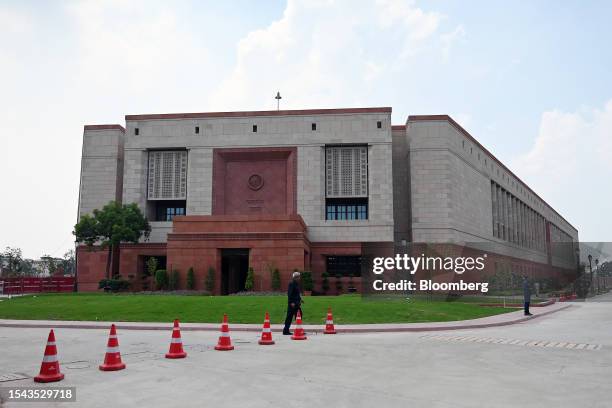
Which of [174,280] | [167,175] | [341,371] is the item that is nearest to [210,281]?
[174,280]

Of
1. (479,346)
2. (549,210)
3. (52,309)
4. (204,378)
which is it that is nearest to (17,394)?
(204,378)

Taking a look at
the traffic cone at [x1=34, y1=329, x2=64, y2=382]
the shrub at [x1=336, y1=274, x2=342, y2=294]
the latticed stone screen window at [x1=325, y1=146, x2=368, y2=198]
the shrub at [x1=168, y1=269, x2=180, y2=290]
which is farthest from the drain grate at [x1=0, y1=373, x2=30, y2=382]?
the latticed stone screen window at [x1=325, y1=146, x2=368, y2=198]

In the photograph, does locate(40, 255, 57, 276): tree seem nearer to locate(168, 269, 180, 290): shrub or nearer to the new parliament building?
the new parliament building

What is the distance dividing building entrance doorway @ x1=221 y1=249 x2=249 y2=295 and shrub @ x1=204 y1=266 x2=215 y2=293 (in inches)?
79.1

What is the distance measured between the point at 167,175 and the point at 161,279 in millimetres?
16193

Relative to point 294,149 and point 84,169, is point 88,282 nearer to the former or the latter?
point 84,169

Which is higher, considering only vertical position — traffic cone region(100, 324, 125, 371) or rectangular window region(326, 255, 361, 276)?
rectangular window region(326, 255, 361, 276)

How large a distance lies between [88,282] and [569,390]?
154 feet

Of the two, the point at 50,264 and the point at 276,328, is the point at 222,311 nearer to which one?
the point at 276,328

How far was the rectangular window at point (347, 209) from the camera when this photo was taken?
50.1m

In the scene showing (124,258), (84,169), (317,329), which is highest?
(84,169)

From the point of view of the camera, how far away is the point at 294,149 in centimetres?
4844

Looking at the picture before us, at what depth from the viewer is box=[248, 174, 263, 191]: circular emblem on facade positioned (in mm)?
49000

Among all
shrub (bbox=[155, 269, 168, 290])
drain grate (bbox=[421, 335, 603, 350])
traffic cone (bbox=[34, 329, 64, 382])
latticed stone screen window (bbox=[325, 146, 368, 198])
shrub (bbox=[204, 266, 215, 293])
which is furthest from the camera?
latticed stone screen window (bbox=[325, 146, 368, 198])
